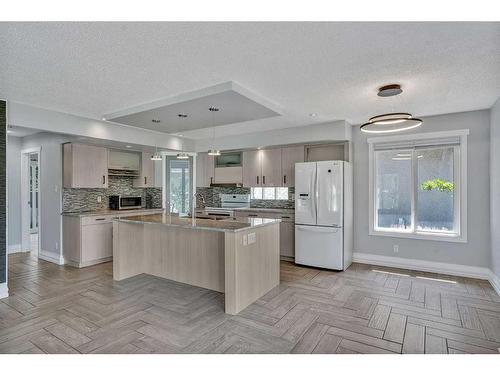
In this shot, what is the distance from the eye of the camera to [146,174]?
6.49 metres

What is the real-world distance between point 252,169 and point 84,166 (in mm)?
3228

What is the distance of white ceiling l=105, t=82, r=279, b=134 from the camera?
3248 millimetres

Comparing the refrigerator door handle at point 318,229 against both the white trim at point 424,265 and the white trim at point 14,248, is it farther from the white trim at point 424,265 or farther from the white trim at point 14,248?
the white trim at point 14,248

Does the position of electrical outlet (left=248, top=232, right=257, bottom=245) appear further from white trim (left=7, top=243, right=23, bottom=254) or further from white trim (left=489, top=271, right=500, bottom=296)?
white trim (left=7, top=243, right=23, bottom=254)

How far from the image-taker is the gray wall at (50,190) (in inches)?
207

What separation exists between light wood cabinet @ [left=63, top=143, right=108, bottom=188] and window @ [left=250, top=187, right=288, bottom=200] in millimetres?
3115

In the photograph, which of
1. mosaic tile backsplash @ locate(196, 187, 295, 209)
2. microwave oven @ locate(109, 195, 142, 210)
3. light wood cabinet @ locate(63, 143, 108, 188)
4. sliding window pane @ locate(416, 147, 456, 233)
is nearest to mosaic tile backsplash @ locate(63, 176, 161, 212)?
microwave oven @ locate(109, 195, 142, 210)

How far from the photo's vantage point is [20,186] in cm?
591

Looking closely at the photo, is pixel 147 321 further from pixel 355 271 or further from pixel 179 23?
pixel 355 271

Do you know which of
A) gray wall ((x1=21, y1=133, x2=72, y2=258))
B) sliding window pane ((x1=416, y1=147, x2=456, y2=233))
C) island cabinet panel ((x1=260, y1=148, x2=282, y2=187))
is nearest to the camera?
sliding window pane ((x1=416, y1=147, x2=456, y2=233))

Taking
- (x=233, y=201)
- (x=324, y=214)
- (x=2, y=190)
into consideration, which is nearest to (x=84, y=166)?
(x=2, y=190)

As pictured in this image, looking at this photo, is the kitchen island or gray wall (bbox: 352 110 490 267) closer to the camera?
the kitchen island

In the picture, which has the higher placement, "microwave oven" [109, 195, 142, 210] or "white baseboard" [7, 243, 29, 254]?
"microwave oven" [109, 195, 142, 210]

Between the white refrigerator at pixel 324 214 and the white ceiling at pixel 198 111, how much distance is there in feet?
4.64
